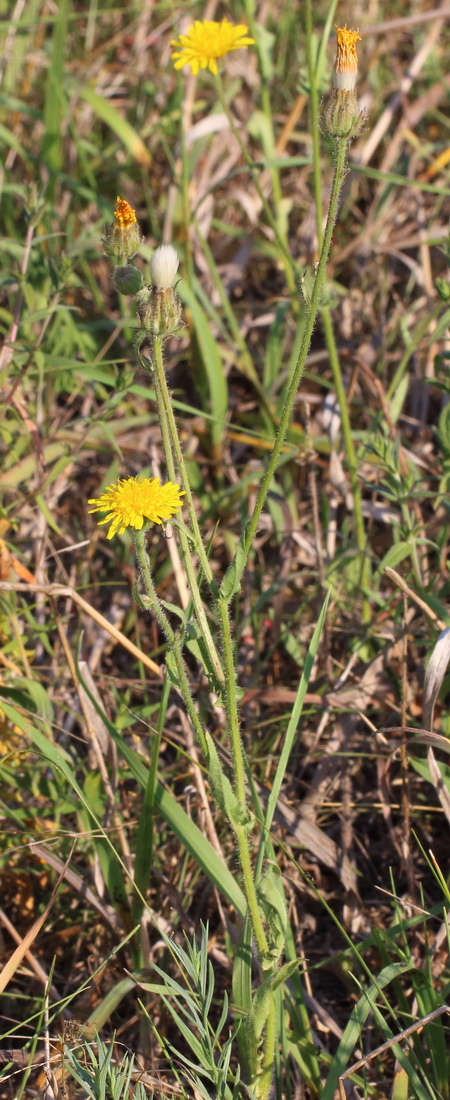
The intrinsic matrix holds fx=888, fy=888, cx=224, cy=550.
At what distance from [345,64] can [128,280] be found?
47 cm

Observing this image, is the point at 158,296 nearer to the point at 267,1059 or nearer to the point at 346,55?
the point at 346,55

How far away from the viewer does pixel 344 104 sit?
131 centimetres

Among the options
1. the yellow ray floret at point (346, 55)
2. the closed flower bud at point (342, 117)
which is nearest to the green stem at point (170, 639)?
the closed flower bud at point (342, 117)

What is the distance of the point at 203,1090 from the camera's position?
4.46 ft

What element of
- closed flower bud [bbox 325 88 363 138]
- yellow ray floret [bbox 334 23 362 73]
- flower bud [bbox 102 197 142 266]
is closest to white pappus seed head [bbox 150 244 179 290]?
flower bud [bbox 102 197 142 266]

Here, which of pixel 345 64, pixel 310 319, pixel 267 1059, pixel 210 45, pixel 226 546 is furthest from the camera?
pixel 226 546

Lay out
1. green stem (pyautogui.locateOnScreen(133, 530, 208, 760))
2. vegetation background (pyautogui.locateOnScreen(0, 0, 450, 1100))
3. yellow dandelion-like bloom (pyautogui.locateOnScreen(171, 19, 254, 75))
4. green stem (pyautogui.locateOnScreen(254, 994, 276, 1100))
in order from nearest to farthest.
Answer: green stem (pyautogui.locateOnScreen(133, 530, 208, 760))
green stem (pyautogui.locateOnScreen(254, 994, 276, 1100))
vegetation background (pyautogui.locateOnScreen(0, 0, 450, 1100))
yellow dandelion-like bloom (pyautogui.locateOnScreen(171, 19, 254, 75))

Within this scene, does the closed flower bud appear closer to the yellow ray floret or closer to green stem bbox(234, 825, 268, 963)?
the yellow ray floret

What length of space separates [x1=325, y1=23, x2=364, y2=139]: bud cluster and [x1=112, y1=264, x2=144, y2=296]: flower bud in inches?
14.2

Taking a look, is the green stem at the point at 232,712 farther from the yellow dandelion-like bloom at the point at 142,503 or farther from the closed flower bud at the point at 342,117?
the closed flower bud at the point at 342,117

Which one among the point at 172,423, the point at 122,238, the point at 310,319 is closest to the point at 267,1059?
the point at 172,423

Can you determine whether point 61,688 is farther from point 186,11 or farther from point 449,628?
point 186,11

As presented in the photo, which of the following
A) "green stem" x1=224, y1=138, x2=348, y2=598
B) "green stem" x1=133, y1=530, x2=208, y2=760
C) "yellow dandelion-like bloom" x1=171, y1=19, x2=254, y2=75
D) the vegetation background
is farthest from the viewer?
"yellow dandelion-like bloom" x1=171, y1=19, x2=254, y2=75

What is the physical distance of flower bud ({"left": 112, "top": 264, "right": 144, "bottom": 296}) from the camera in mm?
1399
